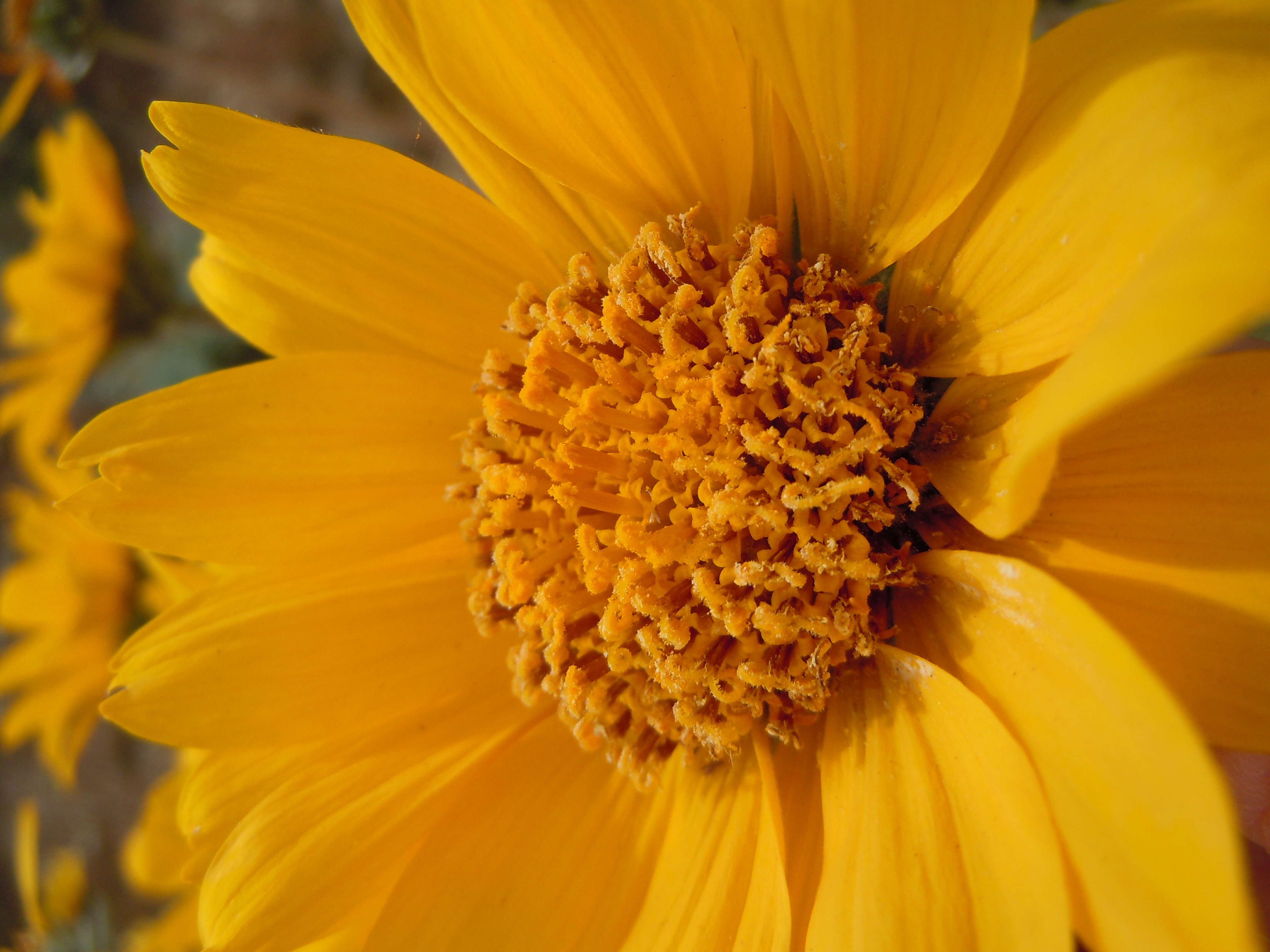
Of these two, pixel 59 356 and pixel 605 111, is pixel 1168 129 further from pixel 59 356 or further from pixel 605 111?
pixel 59 356

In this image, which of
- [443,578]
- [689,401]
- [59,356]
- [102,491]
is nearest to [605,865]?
[443,578]

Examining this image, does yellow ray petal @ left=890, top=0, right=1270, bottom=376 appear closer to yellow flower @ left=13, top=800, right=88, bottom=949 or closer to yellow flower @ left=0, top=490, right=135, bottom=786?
yellow flower @ left=0, top=490, right=135, bottom=786

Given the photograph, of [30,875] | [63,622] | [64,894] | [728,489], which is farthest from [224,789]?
[64,894]

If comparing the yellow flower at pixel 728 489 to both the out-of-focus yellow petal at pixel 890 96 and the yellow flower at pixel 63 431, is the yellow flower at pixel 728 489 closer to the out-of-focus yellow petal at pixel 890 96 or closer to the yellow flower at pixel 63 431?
the out-of-focus yellow petal at pixel 890 96

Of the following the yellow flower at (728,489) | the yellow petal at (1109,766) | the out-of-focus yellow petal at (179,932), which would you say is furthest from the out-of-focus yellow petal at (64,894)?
the yellow petal at (1109,766)

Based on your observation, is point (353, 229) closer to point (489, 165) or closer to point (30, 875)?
point (489, 165)
